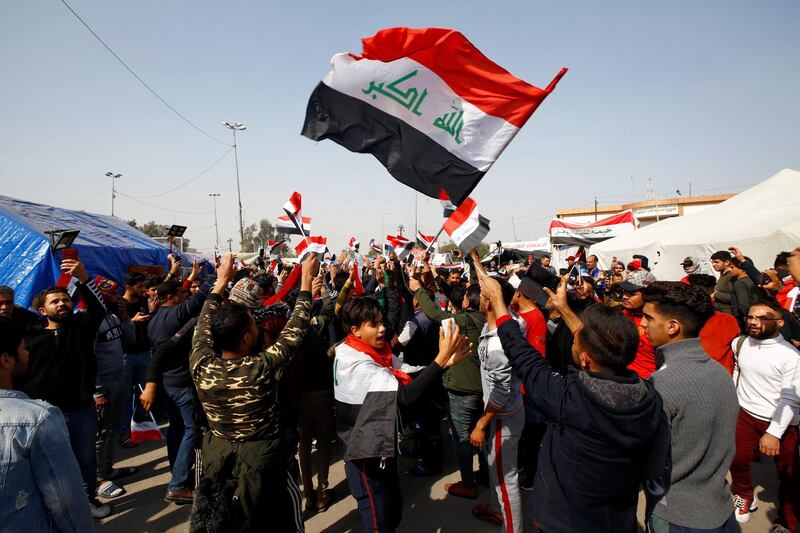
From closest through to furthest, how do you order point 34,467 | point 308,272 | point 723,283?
point 34,467 < point 308,272 < point 723,283

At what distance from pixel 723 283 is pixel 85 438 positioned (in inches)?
368

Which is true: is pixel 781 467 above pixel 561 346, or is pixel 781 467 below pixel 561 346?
below

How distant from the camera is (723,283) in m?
7.41

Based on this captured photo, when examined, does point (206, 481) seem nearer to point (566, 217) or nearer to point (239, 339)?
point (239, 339)

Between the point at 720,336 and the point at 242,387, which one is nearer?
the point at 242,387

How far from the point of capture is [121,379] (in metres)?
4.61

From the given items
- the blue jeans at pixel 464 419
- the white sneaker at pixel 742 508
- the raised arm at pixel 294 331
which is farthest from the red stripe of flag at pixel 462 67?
the white sneaker at pixel 742 508

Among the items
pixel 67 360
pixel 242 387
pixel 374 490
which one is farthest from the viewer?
pixel 67 360

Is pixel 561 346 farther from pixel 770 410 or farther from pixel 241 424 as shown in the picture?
pixel 241 424

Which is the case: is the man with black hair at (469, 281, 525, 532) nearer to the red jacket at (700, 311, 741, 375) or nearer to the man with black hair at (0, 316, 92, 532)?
the red jacket at (700, 311, 741, 375)

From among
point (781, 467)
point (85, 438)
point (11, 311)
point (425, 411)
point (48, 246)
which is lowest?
point (781, 467)

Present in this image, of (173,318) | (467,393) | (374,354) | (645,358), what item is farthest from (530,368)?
(173,318)

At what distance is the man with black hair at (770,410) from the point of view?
131 inches

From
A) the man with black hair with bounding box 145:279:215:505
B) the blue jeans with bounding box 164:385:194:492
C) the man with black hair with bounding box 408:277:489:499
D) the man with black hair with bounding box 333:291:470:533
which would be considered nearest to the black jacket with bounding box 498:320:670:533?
the man with black hair with bounding box 333:291:470:533
